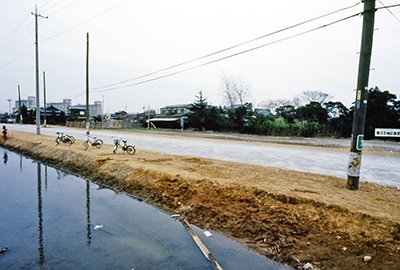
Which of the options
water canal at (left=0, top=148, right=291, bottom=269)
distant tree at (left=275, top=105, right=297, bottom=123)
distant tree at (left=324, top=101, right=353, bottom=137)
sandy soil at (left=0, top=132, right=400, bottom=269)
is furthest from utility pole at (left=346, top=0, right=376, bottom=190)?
distant tree at (left=275, top=105, right=297, bottom=123)

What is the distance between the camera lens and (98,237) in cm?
670

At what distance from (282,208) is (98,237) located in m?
4.73

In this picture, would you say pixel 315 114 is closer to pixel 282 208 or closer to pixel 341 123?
pixel 341 123

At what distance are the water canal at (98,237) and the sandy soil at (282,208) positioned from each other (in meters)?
0.51

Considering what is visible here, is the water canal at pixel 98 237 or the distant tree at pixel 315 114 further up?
the distant tree at pixel 315 114

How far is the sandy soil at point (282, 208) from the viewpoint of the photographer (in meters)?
5.32

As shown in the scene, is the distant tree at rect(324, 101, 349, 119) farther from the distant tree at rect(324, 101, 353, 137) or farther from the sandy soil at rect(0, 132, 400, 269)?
the sandy soil at rect(0, 132, 400, 269)

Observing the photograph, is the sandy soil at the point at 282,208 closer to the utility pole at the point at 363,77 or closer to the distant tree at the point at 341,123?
the utility pole at the point at 363,77

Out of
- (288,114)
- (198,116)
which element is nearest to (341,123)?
(288,114)

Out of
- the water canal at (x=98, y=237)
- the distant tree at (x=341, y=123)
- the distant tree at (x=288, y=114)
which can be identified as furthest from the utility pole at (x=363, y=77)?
the distant tree at (x=288, y=114)

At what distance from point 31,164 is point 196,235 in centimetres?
1545

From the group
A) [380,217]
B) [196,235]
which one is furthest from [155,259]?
[380,217]

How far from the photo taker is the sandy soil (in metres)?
5.32

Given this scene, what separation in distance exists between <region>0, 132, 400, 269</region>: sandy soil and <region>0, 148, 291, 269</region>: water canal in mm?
511
